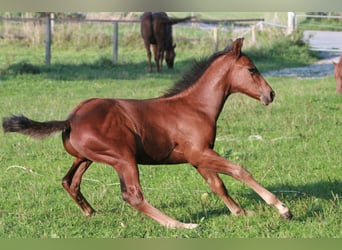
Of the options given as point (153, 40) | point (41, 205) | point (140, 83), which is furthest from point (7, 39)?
point (41, 205)

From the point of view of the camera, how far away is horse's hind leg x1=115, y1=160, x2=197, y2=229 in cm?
624

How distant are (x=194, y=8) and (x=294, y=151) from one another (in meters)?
6.96

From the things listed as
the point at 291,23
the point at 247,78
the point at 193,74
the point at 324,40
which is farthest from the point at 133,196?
the point at 324,40

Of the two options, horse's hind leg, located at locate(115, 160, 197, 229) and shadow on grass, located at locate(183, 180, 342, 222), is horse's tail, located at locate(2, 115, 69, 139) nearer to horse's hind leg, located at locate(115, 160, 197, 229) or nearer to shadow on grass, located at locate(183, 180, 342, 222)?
horse's hind leg, located at locate(115, 160, 197, 229)

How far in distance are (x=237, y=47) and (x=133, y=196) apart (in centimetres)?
163

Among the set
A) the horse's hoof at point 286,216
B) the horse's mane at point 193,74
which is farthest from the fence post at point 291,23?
the horse's hoof at point 286,216

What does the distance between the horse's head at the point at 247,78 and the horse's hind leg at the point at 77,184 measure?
1495mm

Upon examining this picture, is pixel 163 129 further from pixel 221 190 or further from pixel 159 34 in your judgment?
pixel 159 34

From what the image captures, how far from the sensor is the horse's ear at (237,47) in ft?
22.3

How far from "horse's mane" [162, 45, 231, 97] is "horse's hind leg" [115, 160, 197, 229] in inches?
40.7

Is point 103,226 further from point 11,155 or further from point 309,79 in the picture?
point 309,79

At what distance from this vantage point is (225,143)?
10.9 meters

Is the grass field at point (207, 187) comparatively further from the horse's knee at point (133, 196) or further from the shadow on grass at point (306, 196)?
the horse's knee at point (133, 196)

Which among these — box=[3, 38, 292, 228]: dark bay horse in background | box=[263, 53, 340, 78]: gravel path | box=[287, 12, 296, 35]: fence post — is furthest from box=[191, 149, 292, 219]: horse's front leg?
box=[287, 12, 296, 35]: fence post
